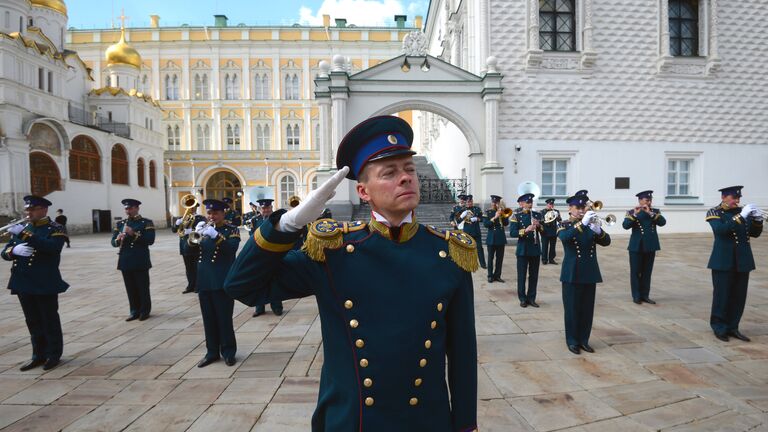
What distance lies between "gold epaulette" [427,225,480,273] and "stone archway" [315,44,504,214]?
14.7m

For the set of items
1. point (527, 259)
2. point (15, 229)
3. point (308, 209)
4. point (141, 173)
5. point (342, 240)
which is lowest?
point (527, 259)

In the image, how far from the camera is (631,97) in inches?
715

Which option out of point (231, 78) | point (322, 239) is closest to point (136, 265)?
point (322, 239)

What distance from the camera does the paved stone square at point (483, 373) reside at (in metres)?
3.86

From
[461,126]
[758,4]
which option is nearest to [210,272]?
[461,126]

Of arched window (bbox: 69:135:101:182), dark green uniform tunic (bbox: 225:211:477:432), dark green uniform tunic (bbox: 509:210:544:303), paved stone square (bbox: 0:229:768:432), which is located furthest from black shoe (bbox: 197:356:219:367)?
arched window (bbox: 69:135:101:182)

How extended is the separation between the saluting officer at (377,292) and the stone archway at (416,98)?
1477 cm

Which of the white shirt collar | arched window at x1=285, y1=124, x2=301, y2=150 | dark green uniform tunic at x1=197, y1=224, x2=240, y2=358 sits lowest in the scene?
dark green uniform tunic at x1=197, y1=224, x2=240, y2=358

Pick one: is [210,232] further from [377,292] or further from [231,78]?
[231,78]

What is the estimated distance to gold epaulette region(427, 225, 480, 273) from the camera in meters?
2.05

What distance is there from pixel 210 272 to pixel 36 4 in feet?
119

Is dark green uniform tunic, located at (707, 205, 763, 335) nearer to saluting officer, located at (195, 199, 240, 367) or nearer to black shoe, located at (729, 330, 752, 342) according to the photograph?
black shoe, located at (729, 330, 752, 342)

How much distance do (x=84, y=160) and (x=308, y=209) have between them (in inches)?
1289

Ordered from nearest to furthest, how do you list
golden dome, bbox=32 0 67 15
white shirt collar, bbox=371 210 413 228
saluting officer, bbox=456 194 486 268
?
1. white shirt collar, bbox=371 210 413 228
2. saluting officer, bbox=456 194 486 268
3. golden dome, bbox=32 0 67 15
